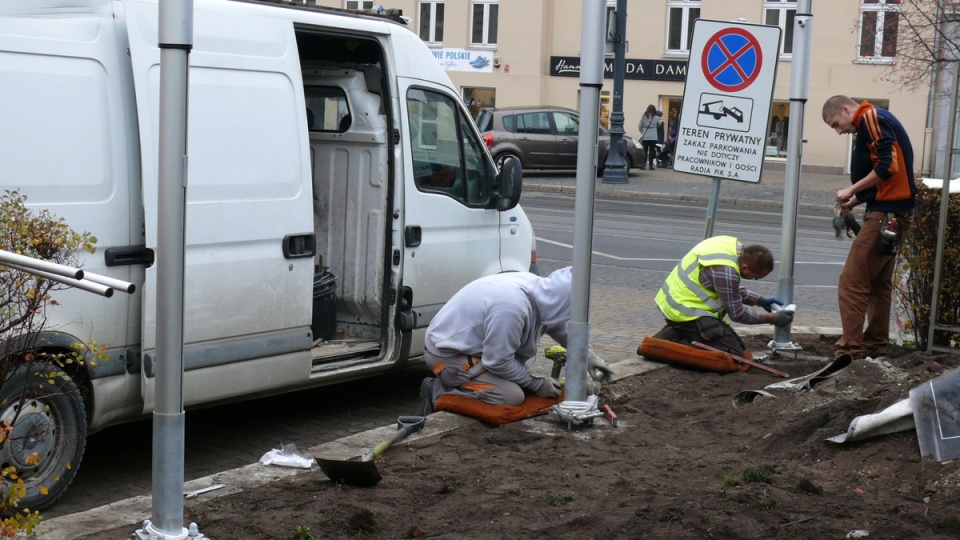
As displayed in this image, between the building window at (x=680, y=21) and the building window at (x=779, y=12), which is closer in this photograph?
the building window at (x=779, y=12)

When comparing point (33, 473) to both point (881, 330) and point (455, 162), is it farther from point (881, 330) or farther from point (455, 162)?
point (881, 330)

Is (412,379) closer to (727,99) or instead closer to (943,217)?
(727,99)

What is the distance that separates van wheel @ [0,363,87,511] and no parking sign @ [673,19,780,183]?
4.80 meters

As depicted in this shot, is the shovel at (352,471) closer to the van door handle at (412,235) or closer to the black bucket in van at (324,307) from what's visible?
the black bucket in van at (324,307)

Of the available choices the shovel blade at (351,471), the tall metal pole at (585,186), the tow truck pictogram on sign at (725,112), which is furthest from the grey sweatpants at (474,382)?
the tow truck pictogram on sign at (725,112)

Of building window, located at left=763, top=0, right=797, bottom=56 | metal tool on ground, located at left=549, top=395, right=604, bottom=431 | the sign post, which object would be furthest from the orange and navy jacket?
building window, located at left=763, top=0, right=797, bottom=56

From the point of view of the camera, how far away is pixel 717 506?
16.8 ft

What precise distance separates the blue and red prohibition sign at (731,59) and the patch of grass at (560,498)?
14.3 ft

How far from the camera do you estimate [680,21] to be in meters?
37.8

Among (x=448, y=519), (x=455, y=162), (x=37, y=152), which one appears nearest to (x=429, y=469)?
(x=448, y=519)

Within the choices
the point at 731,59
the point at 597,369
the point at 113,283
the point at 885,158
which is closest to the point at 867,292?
the point at 885,158

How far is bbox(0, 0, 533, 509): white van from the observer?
18.1 ft

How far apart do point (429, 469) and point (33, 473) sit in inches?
70.1

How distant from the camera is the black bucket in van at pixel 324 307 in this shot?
7383 mm
